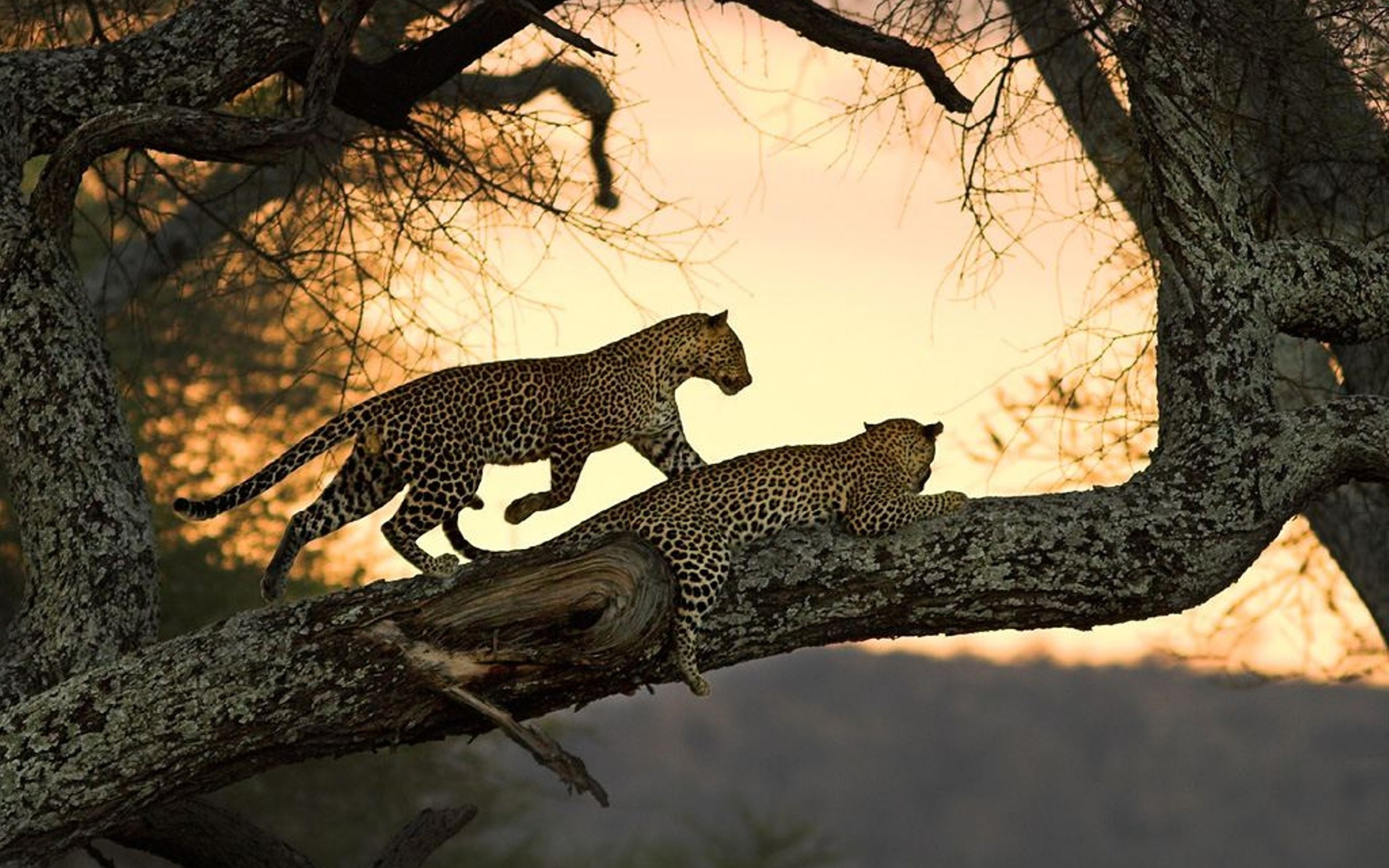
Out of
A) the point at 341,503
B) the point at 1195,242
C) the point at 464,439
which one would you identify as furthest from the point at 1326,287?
the point at 341,503

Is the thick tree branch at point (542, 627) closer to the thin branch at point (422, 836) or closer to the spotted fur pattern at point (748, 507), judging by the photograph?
the spotted fur pattern at point (748, 507)

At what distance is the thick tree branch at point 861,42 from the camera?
5.73 metres

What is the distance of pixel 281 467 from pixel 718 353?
3.81 feet

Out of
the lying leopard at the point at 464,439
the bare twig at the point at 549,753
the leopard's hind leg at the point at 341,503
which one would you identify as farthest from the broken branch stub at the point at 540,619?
the leopard's hind leg at the point at 341,503

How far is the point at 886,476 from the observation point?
15.2 feet

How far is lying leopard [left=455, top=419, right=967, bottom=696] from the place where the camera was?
14.0 feet

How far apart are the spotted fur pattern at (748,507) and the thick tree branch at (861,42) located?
4.78 feet

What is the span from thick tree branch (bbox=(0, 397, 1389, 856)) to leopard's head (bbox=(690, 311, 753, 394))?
0.82 metres

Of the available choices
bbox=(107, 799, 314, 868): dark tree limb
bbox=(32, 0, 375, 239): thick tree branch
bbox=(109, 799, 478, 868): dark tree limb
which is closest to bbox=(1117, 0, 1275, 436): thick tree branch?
bbox=(32, 0, 375, 239): thick tree branch

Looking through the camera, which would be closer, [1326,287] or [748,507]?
[748,507]

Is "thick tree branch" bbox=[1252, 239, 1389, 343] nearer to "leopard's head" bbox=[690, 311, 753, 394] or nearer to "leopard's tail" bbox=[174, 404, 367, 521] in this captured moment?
"leopard's head" bbox=[690, 311, 753, 394]

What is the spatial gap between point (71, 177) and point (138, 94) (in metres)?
0.47

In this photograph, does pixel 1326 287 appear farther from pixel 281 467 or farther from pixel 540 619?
pixel 281 467

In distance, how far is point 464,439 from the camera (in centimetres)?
473
